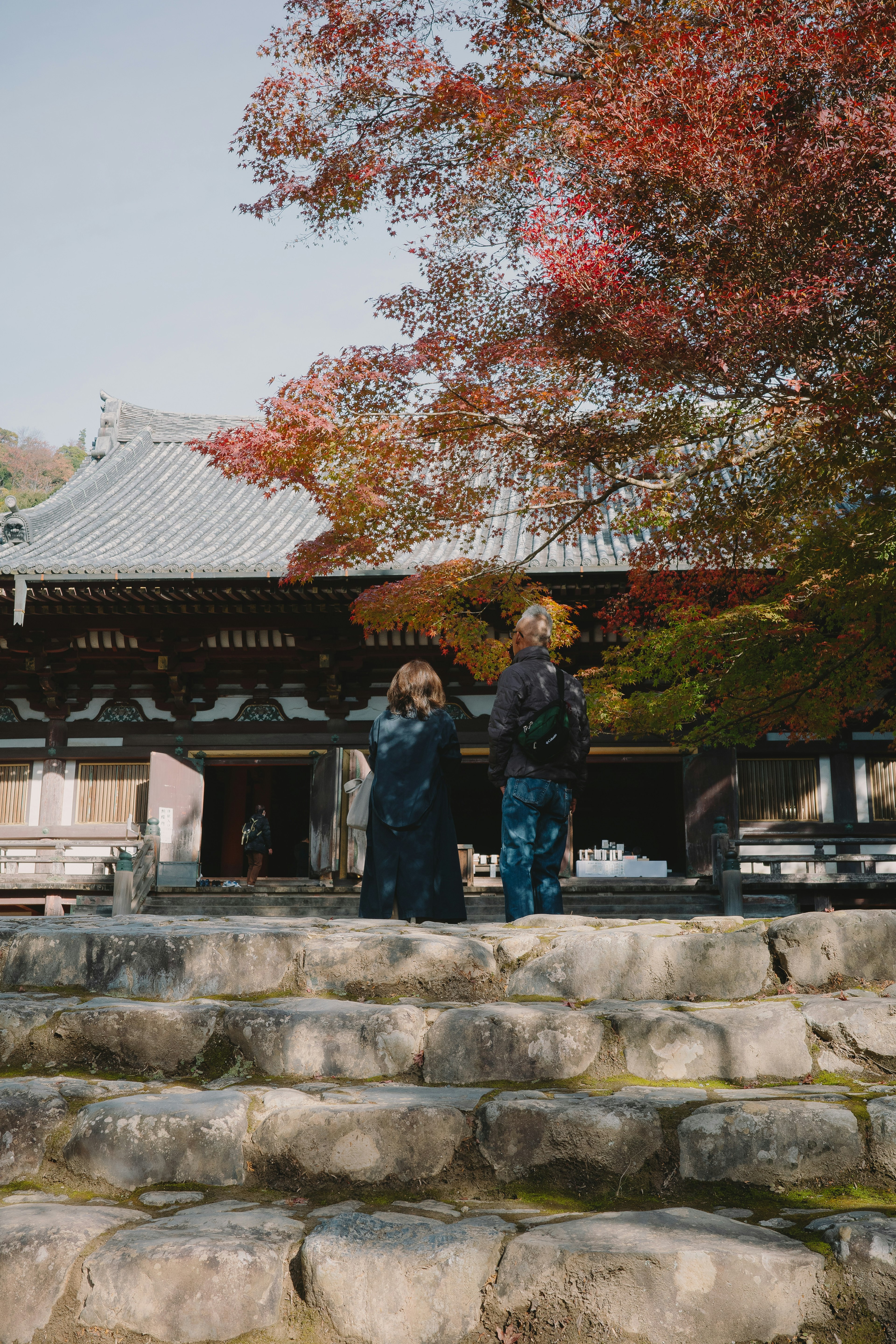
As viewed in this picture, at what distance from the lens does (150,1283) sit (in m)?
1.94

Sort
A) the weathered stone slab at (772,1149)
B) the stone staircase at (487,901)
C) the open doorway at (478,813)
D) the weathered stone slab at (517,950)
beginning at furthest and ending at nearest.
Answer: the open doorway at (478,813) → the stone staircase at (487,901) → the weathered stone slab at (517,950) → the weathered stone slab at (772,1149)

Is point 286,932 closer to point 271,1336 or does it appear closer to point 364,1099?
point 364,1099

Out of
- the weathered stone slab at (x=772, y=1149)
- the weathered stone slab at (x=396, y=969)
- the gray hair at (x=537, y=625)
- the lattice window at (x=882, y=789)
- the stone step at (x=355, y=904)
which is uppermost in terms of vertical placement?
the gray hair at (x=537, y=625)

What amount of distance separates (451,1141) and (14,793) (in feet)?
40.1

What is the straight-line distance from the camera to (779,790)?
12219 mm

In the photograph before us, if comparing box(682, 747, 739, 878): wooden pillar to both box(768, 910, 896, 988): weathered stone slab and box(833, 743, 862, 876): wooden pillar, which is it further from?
box(768, 910, 896, 988): weathered stone slab

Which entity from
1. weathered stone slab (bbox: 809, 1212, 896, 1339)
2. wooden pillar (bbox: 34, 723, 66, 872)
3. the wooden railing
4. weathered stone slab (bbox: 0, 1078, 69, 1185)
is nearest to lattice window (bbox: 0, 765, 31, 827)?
the wooden railing

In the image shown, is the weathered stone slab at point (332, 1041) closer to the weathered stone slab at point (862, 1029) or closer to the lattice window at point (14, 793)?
the weathered stone slab at point (862, 1029)

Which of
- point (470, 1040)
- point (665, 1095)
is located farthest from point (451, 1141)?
point (665, 1095)

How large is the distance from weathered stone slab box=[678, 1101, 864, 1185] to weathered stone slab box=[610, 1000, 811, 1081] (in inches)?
16.8

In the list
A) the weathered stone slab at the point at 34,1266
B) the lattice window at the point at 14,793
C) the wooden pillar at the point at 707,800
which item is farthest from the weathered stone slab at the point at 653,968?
the lattice window at the point at 14,793

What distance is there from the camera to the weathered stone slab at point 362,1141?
2355 mm

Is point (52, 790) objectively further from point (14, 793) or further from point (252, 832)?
point (252, 832)

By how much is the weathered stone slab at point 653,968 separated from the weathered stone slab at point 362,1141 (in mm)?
974
